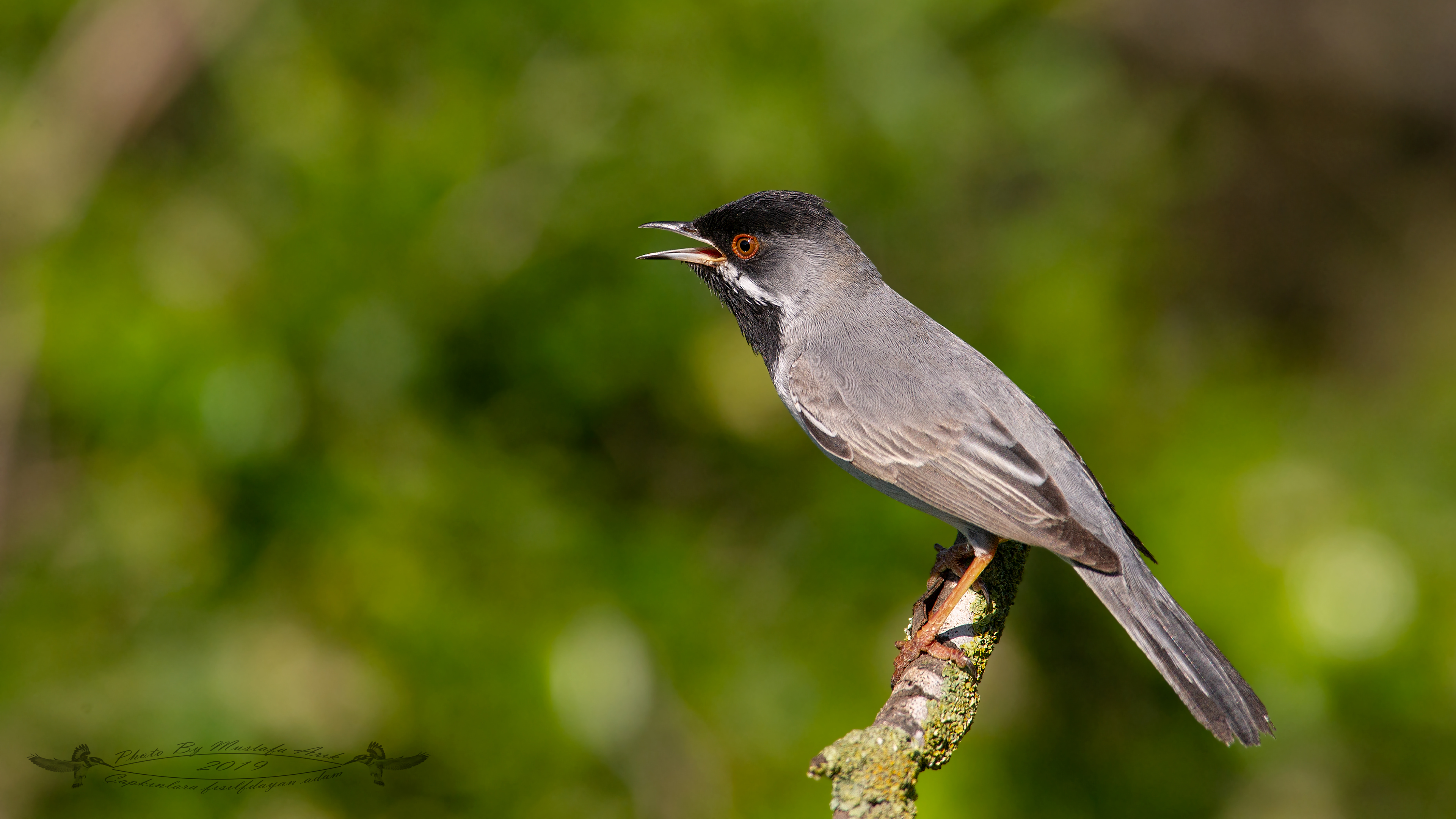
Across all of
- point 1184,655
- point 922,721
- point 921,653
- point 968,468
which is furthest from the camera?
point 968,468

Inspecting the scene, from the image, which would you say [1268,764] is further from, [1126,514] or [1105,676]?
[1126,514]

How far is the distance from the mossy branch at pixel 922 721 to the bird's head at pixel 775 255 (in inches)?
51.5

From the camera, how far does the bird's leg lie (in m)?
3.71

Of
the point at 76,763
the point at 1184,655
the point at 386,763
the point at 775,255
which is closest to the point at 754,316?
the point at 775,255

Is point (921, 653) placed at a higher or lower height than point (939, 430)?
lower

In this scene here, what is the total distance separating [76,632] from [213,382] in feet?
4.93

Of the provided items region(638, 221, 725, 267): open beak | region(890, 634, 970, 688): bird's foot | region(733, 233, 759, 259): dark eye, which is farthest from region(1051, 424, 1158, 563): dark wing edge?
region(638, 221, 725, 267): open beak

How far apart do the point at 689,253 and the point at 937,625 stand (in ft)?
6.17

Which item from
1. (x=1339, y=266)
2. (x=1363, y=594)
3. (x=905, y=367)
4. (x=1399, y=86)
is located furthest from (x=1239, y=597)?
(x=1399, y=86)

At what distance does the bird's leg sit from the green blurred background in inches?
41.8

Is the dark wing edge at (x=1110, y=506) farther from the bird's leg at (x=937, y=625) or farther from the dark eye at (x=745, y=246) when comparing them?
the dark eye at (x=745, y=246)

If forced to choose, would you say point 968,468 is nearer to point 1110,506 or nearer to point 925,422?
point 925,422

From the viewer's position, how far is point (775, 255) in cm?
473

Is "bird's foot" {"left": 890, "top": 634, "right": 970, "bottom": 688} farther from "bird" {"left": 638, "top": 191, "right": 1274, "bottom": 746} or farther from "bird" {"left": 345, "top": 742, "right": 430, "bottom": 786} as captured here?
"bird" {"left": 345, "top": 742, "right": 430, "bottom": 786}
